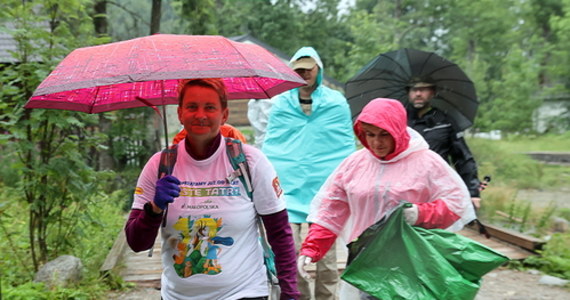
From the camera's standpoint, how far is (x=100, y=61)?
1999mm

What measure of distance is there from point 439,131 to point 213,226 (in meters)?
2.59

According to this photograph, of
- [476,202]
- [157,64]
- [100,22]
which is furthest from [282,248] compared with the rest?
[100,22]

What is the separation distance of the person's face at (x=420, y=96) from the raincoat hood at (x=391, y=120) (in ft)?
4.91

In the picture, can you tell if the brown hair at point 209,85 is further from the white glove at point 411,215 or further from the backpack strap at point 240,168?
the white glove at point 411,215

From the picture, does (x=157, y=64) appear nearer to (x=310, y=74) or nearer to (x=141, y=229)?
(x=141, y=229)

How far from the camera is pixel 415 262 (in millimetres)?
2475

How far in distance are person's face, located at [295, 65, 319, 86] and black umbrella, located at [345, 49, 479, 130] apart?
1.19 feet

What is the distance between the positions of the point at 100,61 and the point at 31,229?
153 inches

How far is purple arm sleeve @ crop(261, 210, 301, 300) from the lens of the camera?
2199 millimetres

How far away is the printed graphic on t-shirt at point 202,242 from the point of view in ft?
6.91

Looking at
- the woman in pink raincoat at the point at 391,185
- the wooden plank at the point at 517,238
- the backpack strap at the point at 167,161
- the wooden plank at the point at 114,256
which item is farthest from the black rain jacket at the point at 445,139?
the wooden plank at the point at 114,256

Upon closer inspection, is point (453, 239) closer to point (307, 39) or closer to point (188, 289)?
point (188, 289)

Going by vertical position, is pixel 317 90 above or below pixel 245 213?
above

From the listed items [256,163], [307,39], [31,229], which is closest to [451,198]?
[256,163]
